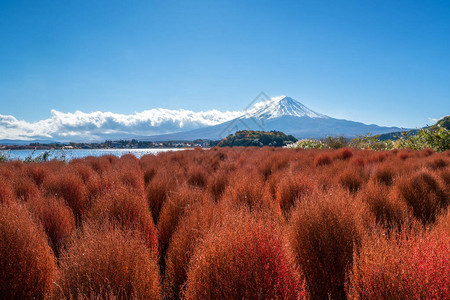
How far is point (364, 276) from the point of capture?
1497 millimetres

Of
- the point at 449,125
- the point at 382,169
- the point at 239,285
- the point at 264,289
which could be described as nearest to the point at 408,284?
the point at 264,289

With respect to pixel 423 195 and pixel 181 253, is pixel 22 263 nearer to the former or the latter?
pixel 181 253

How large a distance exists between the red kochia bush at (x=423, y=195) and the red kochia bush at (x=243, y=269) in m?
2.99

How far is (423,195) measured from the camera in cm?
374

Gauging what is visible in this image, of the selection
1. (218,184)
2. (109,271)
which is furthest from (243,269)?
(218,184)

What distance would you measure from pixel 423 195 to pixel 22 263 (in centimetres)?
504

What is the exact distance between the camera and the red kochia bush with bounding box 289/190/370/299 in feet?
6.57

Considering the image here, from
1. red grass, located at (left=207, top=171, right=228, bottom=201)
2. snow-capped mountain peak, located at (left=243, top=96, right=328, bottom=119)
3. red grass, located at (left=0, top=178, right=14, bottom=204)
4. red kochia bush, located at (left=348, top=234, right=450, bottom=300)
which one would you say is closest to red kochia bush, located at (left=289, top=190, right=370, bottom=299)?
red kochia bush, located at (left=348, top=234, right=450, bottom=300)

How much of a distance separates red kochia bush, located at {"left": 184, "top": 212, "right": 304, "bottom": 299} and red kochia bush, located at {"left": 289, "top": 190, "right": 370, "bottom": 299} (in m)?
0.61

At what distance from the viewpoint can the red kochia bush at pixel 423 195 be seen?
11.6 feet

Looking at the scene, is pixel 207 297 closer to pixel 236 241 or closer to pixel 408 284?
pixel 236 241

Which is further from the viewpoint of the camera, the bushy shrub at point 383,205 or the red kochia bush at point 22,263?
the bushy shrub at point 383,205

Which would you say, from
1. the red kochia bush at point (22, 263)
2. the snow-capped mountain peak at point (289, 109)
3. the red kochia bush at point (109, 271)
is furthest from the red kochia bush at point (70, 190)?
the snow-capped mountain peak at point (289, 109)

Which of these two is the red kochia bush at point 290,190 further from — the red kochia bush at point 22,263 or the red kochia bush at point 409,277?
the red kochia bush at point 22,263
